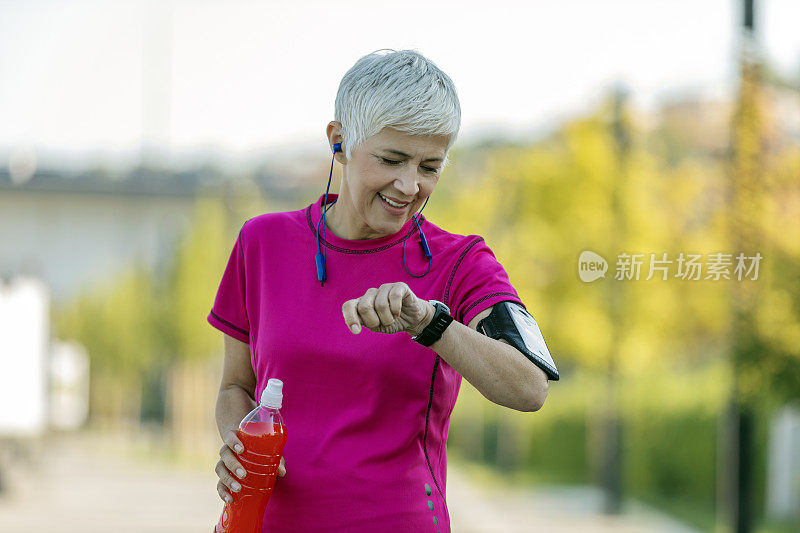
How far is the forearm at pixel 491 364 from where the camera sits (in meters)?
1.68

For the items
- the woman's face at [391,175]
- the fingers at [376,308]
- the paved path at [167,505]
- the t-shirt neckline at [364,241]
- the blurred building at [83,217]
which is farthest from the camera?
the blurred building at [83,217]

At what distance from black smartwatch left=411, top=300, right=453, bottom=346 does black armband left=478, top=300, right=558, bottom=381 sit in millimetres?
96

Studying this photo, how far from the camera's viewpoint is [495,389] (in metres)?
1.69

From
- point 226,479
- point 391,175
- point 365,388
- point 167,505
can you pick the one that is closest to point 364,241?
point 391,175

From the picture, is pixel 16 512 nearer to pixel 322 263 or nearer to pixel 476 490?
pixel 476 490

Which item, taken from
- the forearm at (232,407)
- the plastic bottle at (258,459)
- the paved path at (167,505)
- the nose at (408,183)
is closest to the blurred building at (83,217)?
the paved path at (167,505)

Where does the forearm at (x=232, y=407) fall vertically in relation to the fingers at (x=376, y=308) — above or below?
below

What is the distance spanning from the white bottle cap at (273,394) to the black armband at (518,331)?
37 centimetres

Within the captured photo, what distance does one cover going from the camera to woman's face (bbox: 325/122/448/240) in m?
1.81

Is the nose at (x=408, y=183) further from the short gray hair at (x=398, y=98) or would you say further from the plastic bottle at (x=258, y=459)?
the plastic bottle at (x=258, y=459)

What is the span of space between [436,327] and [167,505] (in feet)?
35.3

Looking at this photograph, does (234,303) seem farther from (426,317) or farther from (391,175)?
(426,317)

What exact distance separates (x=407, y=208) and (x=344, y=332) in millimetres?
254

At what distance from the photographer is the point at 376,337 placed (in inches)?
73.1
